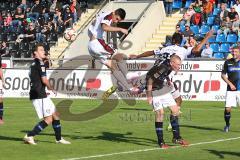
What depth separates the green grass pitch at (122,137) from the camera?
50.8ft

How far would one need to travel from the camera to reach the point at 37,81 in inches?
659

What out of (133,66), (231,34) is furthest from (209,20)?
(133,66)

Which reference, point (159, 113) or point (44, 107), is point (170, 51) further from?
point (44, 107)

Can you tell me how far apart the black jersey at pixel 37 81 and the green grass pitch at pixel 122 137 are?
122cm

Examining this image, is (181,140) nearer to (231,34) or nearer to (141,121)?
(141,121)

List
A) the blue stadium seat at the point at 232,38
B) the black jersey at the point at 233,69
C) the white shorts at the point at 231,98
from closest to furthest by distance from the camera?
the white shorts at the point at 231,98
the black jersey at the point at 233,69
the blue stadium seat at the point at 232,38

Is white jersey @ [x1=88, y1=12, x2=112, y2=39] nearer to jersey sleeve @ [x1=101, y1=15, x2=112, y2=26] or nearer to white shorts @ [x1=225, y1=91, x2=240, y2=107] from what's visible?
jersey sleeve @ [x1=101, y1=15, x2=112, y2=26]

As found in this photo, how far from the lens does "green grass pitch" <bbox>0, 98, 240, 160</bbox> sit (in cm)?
1548

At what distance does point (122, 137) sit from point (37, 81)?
325 centimetres

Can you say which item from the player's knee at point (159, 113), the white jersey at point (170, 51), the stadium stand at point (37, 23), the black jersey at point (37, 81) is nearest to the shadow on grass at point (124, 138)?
the player's knee at point (159, 113)

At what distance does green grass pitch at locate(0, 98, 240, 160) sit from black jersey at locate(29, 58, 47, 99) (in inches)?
48.2

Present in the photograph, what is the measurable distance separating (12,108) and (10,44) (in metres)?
16.5

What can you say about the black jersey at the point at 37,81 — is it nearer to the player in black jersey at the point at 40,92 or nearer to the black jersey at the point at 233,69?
the player in black jersey at the point at 40,92

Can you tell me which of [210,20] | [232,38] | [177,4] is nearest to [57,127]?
[232,38]
